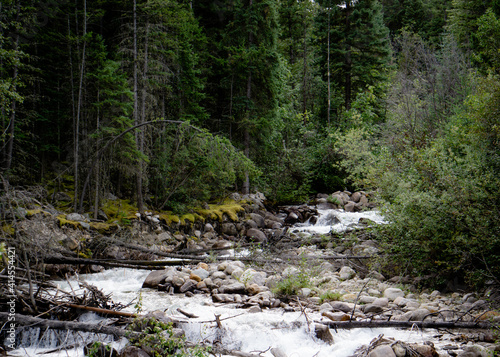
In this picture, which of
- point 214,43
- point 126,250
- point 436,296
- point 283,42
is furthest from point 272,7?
point 436,296

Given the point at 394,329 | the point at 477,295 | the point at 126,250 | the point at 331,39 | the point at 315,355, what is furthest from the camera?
the point at 331,39

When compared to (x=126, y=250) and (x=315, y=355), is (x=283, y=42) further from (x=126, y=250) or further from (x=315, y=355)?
(x=315, y=355)

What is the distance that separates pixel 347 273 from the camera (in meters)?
6.82

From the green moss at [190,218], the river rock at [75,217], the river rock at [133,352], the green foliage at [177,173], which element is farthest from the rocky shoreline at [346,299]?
the green foliage at [177,173]

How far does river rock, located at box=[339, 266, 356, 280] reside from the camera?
6.73 m

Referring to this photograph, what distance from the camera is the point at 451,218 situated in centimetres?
526

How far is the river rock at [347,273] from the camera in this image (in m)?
6.73

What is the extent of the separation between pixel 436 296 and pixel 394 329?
5.60ft

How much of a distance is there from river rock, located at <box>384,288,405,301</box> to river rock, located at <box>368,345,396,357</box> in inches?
84.6

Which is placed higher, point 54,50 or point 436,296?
point 54,50

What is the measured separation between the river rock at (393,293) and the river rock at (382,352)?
2.15 m

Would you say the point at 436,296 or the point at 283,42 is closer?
the point at 436,296

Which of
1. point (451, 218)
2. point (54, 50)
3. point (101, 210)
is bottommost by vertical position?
point (101, 210)

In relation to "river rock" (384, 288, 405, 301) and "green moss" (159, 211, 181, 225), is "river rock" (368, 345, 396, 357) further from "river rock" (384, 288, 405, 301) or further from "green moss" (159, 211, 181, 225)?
"green moss" (159, 211, 181, 225)
